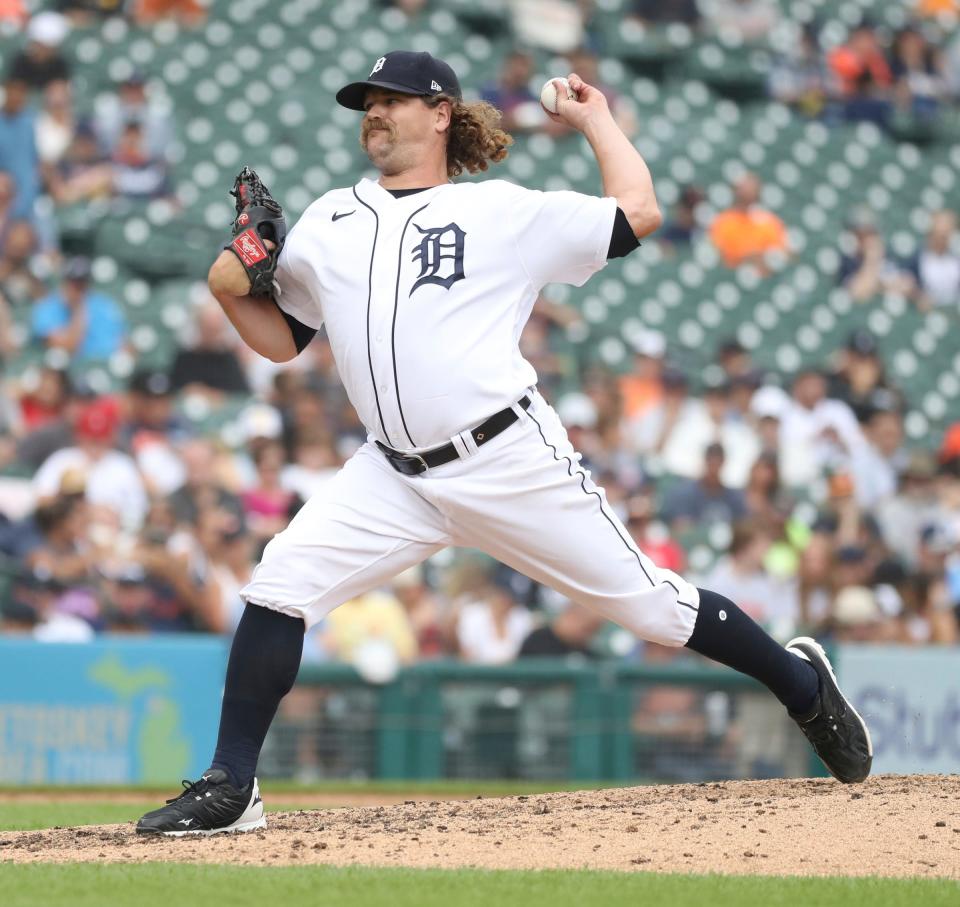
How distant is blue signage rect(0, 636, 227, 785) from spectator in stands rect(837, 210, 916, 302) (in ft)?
23.0

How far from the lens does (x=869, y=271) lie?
1330 centimetres

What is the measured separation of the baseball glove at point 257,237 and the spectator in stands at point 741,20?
10.9 meters

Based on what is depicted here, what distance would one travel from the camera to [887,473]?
432 inches

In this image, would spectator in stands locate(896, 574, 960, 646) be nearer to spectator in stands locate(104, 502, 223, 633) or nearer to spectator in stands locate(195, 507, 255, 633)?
spectator in stands locate(195, 507, 255, 633)

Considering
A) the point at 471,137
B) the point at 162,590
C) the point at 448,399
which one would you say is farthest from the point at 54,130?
the point at 448,399

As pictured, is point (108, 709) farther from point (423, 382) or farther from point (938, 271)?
point (938, 271)

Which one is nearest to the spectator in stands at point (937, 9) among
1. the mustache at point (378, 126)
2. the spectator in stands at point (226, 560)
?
the spectator in stands at point (226, 560)

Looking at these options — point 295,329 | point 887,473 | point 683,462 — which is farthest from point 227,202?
point 295,329

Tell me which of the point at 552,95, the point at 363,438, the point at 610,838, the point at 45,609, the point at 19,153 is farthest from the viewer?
the point at 19,153

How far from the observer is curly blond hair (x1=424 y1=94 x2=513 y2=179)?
173 inches

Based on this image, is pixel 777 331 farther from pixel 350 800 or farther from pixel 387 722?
pixel 350 800

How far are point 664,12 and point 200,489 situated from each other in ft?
24.4

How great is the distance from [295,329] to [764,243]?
9.27 meters

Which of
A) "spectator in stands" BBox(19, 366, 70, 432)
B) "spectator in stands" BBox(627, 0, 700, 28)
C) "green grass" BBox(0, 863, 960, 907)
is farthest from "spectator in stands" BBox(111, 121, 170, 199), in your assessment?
"green grass" BBox(0, 863, 960, 907)
